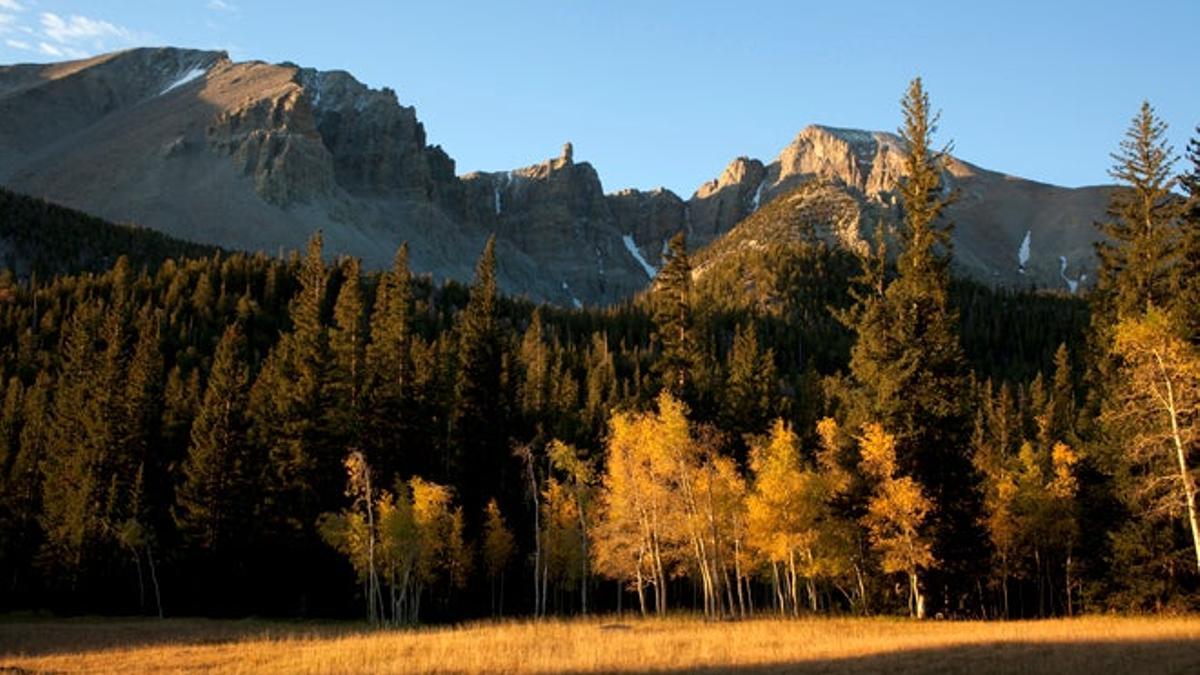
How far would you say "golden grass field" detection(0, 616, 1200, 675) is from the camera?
21.0 m

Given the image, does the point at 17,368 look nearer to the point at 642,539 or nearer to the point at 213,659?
the point at 642,539

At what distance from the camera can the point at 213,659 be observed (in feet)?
88.6

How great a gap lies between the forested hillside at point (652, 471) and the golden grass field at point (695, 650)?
713 centimetres

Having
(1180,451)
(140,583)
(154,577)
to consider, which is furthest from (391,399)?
(1180,451)

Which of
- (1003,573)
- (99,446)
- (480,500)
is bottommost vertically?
(1003,573)

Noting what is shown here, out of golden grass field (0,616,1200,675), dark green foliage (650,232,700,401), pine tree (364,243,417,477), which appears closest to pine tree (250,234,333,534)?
pine tree (364,243,417,477)

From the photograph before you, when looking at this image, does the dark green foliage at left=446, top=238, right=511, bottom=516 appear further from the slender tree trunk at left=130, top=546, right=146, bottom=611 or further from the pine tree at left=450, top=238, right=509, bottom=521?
the slender tree trunk at left=130, top=546, right=146, bottom=611

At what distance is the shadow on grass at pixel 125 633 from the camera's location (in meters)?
34.5

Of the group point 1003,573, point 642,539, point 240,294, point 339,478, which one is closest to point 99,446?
point 339,478

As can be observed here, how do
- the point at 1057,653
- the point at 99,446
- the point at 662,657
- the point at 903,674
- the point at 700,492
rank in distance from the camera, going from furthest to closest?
the point at 99,446, the point at 700,492, the point at 662,657, the point at 1057,653, the point at 903,674

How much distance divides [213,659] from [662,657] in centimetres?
1299

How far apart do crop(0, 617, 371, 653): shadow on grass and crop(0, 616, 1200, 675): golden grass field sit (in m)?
0.28

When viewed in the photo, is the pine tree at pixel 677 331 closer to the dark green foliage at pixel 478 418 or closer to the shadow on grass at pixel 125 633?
the dark green foliage at pixel 478 418

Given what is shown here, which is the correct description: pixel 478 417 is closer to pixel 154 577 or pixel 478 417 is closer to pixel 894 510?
pixel 154 577
